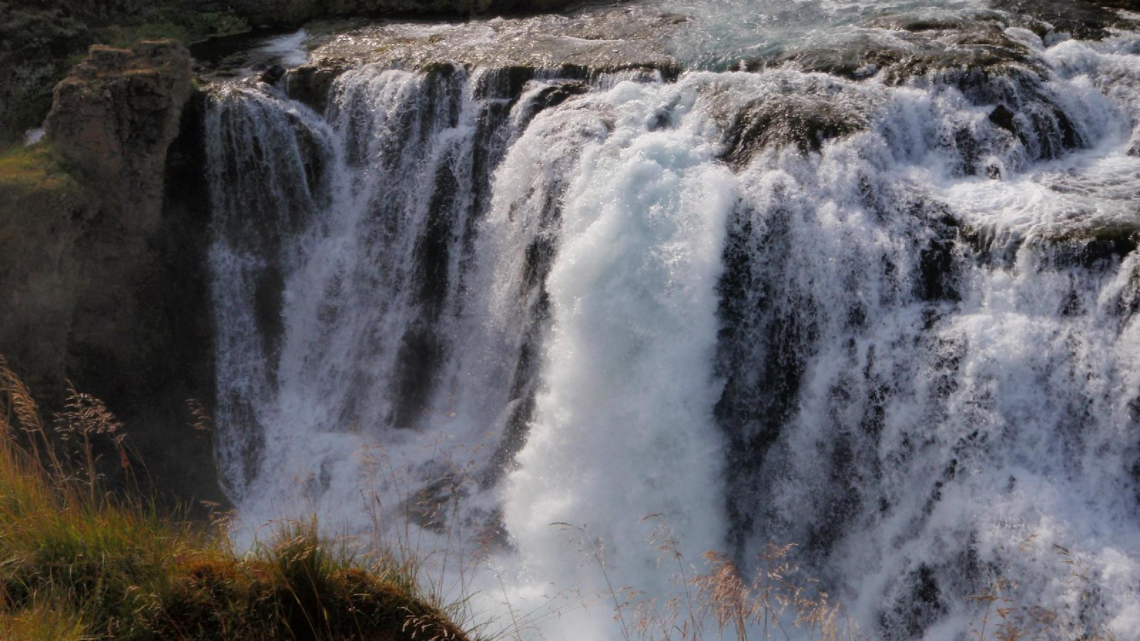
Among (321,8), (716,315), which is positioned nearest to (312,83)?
(321,8)

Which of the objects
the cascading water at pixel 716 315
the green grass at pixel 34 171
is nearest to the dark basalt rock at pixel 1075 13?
the cascading water at pixel 716 315

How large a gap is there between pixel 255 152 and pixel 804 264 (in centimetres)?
636

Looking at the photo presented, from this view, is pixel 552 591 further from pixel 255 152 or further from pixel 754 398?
pixel 255 152

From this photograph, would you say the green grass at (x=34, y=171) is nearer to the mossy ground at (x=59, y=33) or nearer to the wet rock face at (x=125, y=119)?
the wet rock face at (x=125, y=119)

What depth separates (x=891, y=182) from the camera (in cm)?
779

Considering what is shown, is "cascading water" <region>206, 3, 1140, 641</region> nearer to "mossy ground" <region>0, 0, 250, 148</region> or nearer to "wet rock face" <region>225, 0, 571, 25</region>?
"mossy ground" <region>0, 0, 250, 148</region>

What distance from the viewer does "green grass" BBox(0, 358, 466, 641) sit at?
3016 millimetres

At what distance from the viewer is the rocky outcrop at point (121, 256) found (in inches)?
328

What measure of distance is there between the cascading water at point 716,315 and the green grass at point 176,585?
3.49 metres

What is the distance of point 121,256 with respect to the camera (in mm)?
9188

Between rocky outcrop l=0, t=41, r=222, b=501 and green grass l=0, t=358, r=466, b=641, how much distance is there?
19.3 ft

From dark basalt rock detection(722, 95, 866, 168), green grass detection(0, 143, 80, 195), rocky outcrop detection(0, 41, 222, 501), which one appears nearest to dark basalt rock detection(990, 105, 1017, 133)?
dark basalt rock detection(722, 95, 866, 168)

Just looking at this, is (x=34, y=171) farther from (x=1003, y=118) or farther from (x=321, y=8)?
(x=1003, y=118)

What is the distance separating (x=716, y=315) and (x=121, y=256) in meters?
6.24
